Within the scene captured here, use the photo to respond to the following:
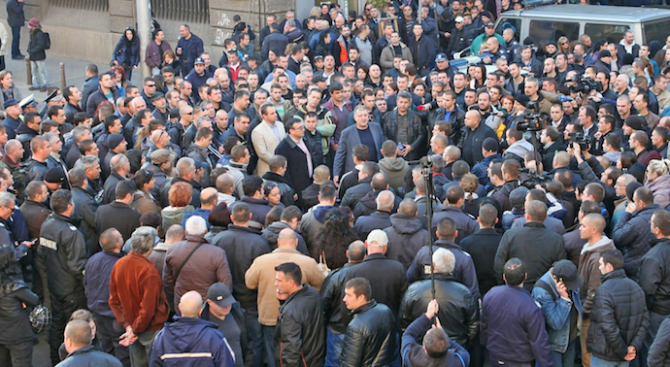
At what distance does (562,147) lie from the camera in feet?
32.6

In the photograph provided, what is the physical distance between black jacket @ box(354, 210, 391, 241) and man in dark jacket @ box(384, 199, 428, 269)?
0.28 metres

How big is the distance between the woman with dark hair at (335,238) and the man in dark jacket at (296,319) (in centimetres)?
76

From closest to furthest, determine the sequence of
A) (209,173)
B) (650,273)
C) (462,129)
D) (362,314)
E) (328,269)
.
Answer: (362,314) → (650,273) → (328,269) → (209,173) → (462,129)

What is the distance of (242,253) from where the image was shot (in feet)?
24.3

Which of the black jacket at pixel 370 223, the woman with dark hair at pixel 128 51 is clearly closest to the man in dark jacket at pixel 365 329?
the black jacket at pixel 370 223

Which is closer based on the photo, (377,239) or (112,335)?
(377,239)

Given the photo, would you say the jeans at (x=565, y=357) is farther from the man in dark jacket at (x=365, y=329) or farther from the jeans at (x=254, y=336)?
the jeans at (x=254, y=336)

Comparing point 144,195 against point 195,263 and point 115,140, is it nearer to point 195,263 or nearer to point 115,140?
point 115,140

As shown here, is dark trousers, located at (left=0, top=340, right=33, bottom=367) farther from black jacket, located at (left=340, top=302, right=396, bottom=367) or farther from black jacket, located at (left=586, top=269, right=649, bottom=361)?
black jacket, located at (left=586, top=269, right=649, bottom=361)

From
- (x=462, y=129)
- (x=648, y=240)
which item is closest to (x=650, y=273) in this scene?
(x=648, y=240)

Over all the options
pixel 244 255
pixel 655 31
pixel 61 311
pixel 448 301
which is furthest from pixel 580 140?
pixel 655 31

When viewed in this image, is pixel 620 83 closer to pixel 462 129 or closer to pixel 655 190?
pixel 462 129

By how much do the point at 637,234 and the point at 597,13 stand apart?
9.55 meters

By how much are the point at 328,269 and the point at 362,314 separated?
1200mm
